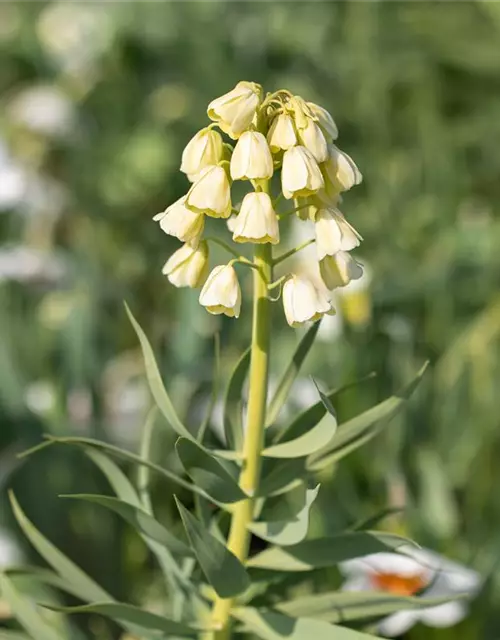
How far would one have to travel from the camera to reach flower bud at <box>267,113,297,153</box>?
1.34ft

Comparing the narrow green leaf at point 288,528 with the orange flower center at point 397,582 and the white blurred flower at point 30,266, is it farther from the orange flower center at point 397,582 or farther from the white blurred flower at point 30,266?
the white blurred flower at point 30,266

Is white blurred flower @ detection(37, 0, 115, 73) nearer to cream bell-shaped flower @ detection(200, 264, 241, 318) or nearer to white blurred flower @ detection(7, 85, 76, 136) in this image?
white blurred flower @ detection(7, 85, 76, 136)

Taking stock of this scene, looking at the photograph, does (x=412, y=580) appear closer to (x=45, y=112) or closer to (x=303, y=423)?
(x=303, y=423)

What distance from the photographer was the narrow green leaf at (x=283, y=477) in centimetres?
47

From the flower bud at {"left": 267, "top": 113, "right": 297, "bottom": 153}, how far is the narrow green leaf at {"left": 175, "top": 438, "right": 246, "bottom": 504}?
136 millimetres

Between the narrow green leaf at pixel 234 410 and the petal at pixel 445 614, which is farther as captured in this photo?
the petal at pixel 445 614

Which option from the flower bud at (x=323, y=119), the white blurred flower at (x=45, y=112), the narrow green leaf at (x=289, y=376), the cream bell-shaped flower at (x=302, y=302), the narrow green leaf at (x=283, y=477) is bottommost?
the narrow green leaf at (x=283, y=477)

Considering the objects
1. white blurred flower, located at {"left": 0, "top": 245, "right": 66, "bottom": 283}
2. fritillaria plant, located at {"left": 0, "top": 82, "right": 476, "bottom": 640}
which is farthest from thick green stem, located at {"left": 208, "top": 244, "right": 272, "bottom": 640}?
white blurred flower, located at {"left": 0, "top": 245, "right": 66, "bottom": 283}

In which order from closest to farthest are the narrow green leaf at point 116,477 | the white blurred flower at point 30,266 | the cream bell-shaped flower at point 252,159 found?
the cream bell-shaped flower at point 252,159, the narrow green leaf at point 116,477, the white blurred flower at point 30,266

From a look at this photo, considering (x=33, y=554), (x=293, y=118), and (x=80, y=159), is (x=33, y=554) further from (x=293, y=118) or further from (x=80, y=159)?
(x=80, y=159)

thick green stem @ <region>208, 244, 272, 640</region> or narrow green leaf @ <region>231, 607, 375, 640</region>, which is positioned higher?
thick green stem @ <region>208, 244, 272, 640</region>

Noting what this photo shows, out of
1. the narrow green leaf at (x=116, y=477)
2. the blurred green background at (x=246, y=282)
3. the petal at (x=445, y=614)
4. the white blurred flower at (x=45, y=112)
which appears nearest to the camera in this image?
the narrow green leaf at (x=116, y=477)

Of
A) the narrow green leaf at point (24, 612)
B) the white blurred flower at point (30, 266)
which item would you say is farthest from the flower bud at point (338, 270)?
the white blurred flower at point (30, 266)

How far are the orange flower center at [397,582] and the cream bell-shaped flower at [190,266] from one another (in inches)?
16.4
